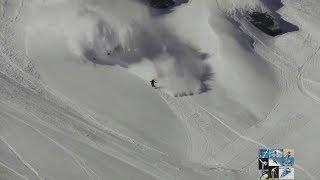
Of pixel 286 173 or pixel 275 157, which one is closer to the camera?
pixel 286 173

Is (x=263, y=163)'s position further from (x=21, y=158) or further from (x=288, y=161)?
(x=21, y=158)

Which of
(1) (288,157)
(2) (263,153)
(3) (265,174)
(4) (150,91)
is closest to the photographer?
(3) (265,174)

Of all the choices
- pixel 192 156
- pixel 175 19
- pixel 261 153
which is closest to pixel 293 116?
pixel 261 153

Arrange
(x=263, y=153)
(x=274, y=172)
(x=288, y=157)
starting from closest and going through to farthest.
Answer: (x=274, y=172), (x=288, y=157), (x=263, y=153)

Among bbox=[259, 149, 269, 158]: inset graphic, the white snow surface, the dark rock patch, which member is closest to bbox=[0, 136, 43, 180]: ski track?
the white snow surface

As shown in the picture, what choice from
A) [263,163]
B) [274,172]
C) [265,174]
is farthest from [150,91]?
[274,172]

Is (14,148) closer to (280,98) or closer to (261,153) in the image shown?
(261,153)
